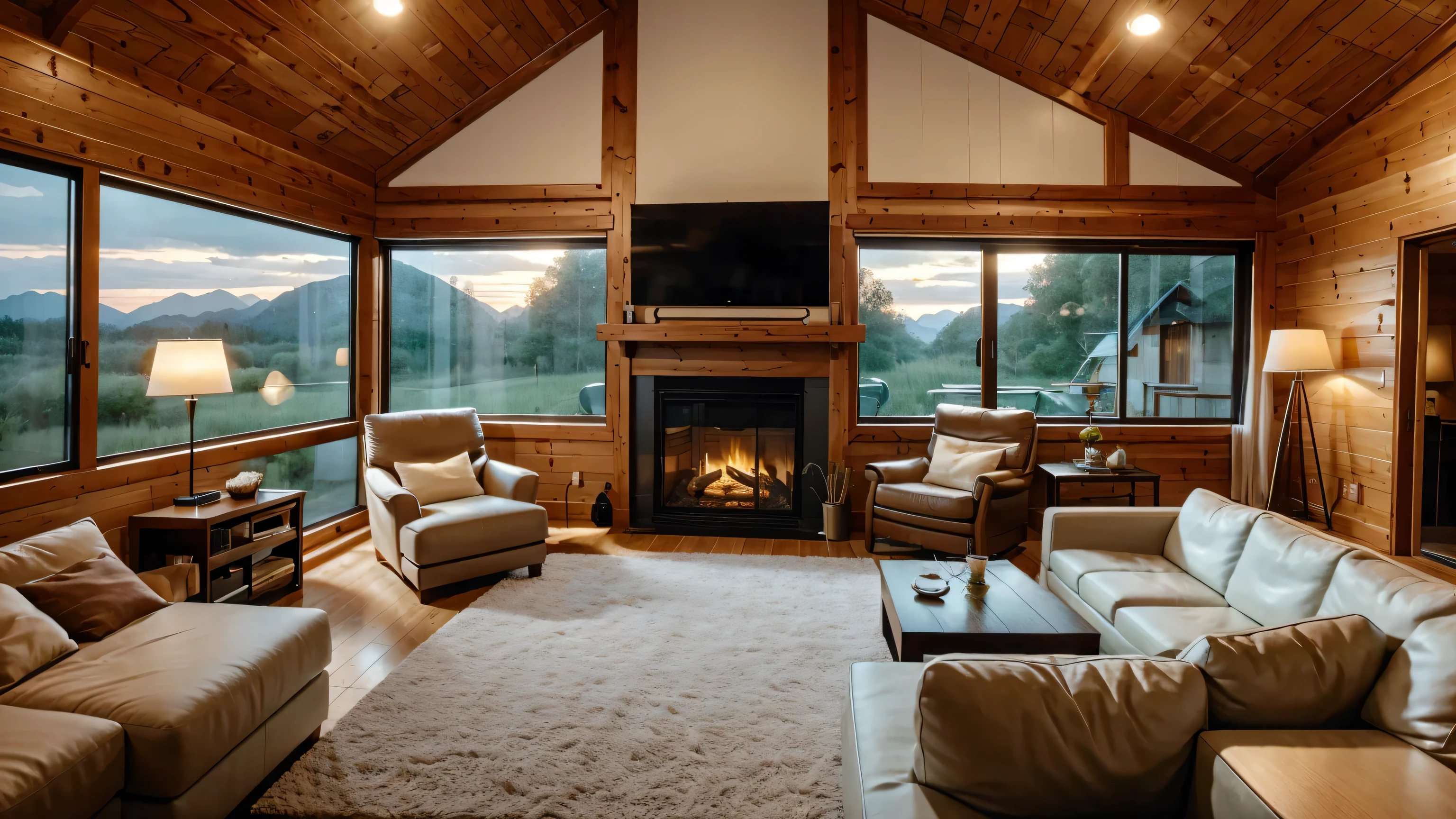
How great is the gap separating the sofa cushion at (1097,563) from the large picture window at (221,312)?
4.42 metres

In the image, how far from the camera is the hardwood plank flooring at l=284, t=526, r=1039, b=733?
2.89m

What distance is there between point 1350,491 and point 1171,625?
3377 mm

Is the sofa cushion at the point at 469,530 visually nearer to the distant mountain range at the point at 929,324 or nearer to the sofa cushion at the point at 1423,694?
the distant mountain range at the point at 929,324

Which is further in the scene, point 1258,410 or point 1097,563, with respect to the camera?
point 1258,410

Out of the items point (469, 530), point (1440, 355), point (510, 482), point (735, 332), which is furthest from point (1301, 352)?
point (469, 530)

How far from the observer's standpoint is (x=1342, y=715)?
1.39 meters

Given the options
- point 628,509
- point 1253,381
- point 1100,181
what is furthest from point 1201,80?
point 628,509

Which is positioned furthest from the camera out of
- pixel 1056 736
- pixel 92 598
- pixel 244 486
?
pixel 244 486

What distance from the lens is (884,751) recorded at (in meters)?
1.45

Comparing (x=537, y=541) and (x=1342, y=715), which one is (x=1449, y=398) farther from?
(x=537, y=541)

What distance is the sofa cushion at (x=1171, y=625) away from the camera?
2.26 metres

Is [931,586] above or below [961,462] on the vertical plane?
below

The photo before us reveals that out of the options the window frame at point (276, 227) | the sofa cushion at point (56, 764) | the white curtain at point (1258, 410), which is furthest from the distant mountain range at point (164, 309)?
the white curtain at point (1258, 410)

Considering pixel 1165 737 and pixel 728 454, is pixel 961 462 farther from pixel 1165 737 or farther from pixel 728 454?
pixel 1165 737
